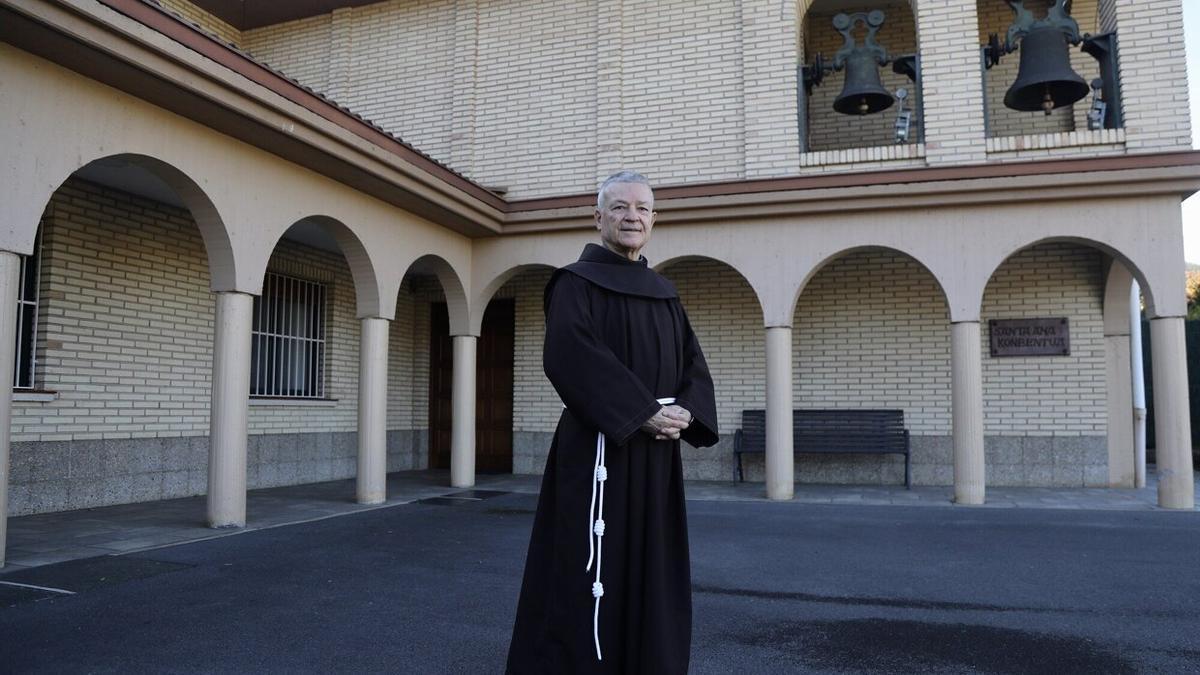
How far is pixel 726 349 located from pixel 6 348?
8917mm

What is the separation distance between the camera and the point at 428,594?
17.3 feet

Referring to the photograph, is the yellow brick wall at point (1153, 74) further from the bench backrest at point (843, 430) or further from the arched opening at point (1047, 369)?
the bench backrest at point (843, 430)

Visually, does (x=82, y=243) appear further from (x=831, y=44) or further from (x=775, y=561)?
(x=831, y=44)

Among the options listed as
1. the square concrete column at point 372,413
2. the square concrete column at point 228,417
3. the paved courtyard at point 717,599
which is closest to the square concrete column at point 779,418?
the paved courtyard at point 717,599

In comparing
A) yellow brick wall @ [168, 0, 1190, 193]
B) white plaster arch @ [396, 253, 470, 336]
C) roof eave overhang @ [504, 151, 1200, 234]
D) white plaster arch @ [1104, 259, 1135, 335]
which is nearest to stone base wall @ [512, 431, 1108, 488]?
white plaster arch @ [1104, 259, 1135, 335]

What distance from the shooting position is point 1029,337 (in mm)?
11102

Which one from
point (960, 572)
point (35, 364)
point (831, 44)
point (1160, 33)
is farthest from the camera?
point (831, 44)

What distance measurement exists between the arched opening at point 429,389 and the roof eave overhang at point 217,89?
166 inches

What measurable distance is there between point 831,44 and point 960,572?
9.16m

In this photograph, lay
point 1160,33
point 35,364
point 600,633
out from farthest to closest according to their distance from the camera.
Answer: point 1160,33 → point 35,364 → point 600,633

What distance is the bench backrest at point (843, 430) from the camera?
11.1 m

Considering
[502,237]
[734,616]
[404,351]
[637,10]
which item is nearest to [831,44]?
[637,10]

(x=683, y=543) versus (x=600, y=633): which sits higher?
(x=683, y=543)

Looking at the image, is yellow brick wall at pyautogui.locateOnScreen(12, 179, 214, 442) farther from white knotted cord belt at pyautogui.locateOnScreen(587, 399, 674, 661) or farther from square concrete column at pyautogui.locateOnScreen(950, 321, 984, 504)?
square concrete column at pyautogui.locateOnScreen(950, 321, 984, 504)
